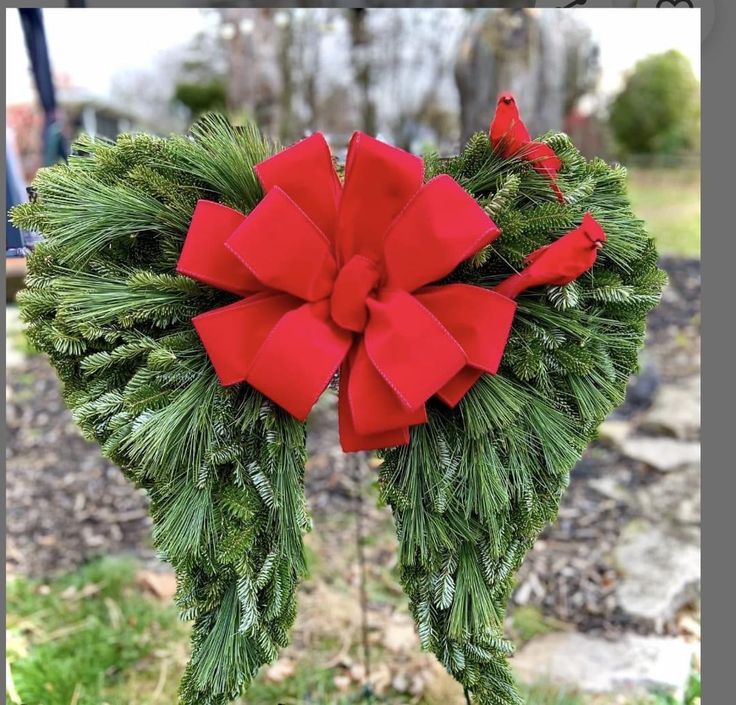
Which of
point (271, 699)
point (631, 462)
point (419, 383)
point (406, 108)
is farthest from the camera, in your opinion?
point (406, 108)

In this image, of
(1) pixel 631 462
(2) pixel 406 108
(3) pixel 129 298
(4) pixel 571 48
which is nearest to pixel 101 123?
(2) pixel 406 108

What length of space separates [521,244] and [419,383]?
0.81 ft

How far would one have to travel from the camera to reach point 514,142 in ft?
2.88

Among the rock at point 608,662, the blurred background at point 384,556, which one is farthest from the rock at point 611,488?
the rock at point 608,662

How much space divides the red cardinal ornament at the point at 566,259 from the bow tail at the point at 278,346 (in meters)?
0.25

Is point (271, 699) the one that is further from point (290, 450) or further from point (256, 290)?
point (256, 290)

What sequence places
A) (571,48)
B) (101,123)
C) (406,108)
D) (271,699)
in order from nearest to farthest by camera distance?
(271,699), (571,48), (406,108), (101,123)

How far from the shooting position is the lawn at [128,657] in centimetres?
154

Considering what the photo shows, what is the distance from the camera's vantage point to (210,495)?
815 mm

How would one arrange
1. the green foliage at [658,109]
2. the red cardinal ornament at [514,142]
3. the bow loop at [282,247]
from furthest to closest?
the green foliage at [658,109]
the red cardinal ornament at [514,142]
the bow loop at [282,247]

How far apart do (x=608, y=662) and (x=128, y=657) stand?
4.13 ft

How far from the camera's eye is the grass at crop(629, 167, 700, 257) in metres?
4.72

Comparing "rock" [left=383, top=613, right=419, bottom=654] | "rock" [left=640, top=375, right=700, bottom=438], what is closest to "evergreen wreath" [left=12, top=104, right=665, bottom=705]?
"rock" [left=383, top=613, right=419, bottom=654]

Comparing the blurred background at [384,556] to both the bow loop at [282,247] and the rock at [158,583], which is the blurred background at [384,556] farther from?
the bow loop at [282,247]
